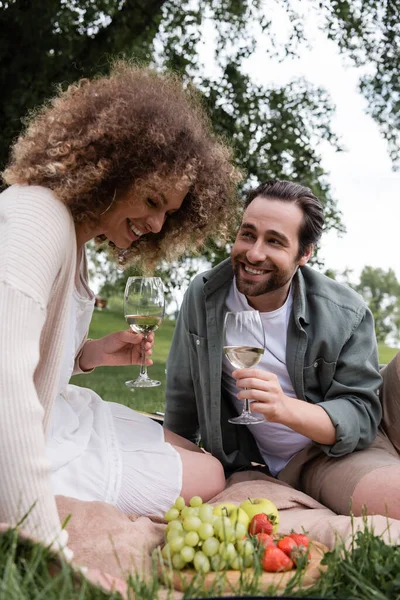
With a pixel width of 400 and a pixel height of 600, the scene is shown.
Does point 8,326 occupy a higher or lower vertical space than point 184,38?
lower

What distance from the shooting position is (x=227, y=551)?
2352mm

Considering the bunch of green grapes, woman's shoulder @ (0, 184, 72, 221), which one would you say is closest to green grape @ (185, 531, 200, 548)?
the bunch of green grapes

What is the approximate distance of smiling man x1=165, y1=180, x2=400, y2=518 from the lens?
3.66 meters

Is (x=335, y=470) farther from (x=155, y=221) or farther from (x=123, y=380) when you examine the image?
(x=123, y=380)

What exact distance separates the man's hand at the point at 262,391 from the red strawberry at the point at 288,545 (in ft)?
2.38

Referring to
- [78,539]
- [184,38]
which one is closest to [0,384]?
[78,539]

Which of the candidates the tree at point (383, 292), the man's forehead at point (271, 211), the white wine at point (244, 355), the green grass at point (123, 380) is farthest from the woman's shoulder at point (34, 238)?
the tree at point (383, 292)

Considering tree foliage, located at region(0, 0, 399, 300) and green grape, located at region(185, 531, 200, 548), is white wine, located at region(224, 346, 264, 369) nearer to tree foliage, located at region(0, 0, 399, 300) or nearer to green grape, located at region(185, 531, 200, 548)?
green grape, located at region(185, 531, 200, 548)

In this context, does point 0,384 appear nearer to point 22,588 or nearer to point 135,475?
point 22,588

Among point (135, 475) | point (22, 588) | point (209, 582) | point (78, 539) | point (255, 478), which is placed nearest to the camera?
point (22, 588)

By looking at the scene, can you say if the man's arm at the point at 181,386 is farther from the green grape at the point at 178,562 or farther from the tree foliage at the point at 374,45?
the tree foliage at the point at 374,45

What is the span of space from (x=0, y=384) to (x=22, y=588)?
560mm

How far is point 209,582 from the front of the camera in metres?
2.29

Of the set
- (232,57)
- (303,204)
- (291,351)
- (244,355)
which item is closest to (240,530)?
(244,355)
